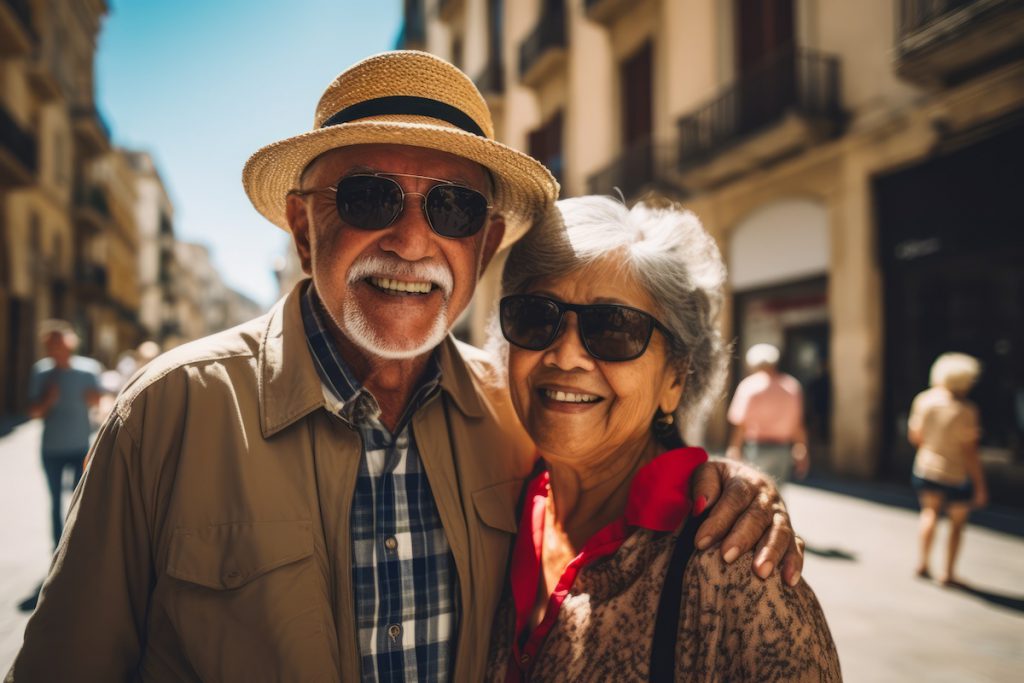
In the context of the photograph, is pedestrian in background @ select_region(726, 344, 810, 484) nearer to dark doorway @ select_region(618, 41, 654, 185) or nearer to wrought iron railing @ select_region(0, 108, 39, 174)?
dark doorway @ select_region(618, 41, 654, 185)

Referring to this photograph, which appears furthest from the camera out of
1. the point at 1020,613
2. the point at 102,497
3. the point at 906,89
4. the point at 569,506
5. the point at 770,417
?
the point at 906,89

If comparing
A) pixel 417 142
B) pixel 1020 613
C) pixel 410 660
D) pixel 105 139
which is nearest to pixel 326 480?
pixel 410 660

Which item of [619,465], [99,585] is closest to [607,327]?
[619,465]

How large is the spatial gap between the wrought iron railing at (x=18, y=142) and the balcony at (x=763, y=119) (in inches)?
618

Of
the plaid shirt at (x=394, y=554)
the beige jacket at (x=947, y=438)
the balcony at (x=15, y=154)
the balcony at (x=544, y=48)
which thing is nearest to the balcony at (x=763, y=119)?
the beige jacket at (x=947, y=438)

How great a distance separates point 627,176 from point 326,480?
12400 millimetres

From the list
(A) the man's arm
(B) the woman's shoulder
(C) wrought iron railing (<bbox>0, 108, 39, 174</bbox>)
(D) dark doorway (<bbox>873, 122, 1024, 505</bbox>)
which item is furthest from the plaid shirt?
(C) wrought iron railing (<bbox>0, 108, 39, 174</bbox>)

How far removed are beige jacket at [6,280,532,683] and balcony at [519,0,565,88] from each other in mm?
15394

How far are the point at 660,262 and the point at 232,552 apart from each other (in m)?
1.22

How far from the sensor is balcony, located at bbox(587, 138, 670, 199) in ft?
41.1

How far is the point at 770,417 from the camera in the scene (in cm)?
640

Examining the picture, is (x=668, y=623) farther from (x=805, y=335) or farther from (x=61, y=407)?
(x=805, y=335)

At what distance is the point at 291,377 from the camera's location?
1606 millimetres

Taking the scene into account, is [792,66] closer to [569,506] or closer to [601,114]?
[601,114]
